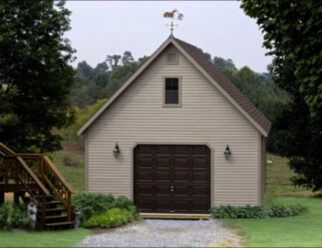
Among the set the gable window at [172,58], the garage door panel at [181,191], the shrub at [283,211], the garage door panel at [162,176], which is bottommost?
the shrub at [283,211]

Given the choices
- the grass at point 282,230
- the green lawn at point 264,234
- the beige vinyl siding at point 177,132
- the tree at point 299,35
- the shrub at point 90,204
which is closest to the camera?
the green lawn at point 264,234

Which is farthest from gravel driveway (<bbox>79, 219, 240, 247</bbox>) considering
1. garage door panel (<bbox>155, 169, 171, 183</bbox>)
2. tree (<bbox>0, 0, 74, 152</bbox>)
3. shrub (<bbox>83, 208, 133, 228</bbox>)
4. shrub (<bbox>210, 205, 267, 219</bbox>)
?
tree (<bbox>0, 0, 74, 152</bbox>)

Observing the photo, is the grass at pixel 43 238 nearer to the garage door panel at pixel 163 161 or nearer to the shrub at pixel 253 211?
the garage door panel at pixel 163 161

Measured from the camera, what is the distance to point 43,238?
1800 cm

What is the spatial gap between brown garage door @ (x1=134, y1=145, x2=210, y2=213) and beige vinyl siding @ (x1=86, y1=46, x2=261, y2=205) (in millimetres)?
295

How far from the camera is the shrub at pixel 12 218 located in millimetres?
19609

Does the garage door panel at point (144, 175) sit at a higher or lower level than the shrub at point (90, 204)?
higher

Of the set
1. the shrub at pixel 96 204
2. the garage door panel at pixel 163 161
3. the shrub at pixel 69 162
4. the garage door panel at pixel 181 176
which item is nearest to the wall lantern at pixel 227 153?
the garage door panel at pixel 181 176

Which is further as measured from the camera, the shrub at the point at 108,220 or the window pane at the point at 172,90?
the window pane at the point at 172,90

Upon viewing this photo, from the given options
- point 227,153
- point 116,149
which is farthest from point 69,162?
point 227,153

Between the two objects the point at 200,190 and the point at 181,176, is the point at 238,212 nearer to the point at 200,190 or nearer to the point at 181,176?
the point at 200,190

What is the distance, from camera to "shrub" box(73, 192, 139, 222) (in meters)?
21.6

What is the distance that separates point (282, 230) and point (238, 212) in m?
3.73

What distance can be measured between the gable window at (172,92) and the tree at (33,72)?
761 centimetres
